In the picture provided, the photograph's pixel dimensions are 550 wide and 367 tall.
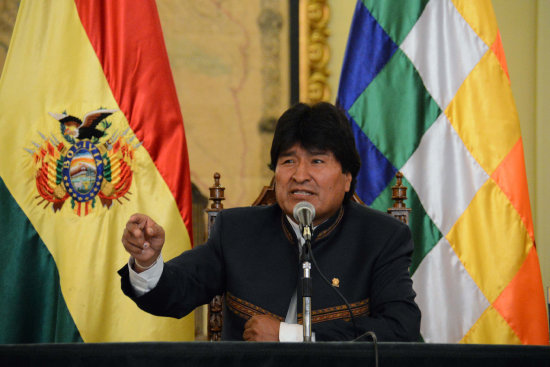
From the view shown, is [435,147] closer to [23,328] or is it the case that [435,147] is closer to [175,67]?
[175,67]

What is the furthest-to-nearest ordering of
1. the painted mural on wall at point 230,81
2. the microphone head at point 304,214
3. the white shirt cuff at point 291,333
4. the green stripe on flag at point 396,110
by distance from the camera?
the painted mural on wall at point 230,81 < the green stripe on flag at point 396,110 < the white shirt cuff at point 291,333 < the microphone head at point 304,214

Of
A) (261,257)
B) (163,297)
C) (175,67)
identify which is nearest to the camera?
(163,297)

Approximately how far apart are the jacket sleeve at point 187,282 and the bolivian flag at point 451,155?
90 centimetres

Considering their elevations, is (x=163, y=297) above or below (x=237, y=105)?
below

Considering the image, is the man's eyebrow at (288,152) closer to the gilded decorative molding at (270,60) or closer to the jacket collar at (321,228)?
the jacket collar at (321,228)

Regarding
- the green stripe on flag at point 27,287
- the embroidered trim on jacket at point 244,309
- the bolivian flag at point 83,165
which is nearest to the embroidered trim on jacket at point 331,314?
the embroidered trim on jacket at point 244,309

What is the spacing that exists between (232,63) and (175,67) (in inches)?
10.8

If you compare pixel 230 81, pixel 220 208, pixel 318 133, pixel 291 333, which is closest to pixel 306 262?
pixel 291 333

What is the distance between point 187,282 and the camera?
74.4 inches

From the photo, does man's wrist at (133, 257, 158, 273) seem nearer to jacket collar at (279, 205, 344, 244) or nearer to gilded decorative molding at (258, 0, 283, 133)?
jacket collar at (279, 205, 344, 244)

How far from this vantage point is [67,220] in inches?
94.1

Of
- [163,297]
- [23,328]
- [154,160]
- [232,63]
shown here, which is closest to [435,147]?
[232,63]

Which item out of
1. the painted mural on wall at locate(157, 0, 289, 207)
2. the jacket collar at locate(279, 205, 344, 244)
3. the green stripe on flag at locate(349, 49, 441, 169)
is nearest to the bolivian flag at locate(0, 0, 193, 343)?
the painted mural on wall at locate(157, 0, 289, 207)

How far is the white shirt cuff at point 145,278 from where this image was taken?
5.50 ft
